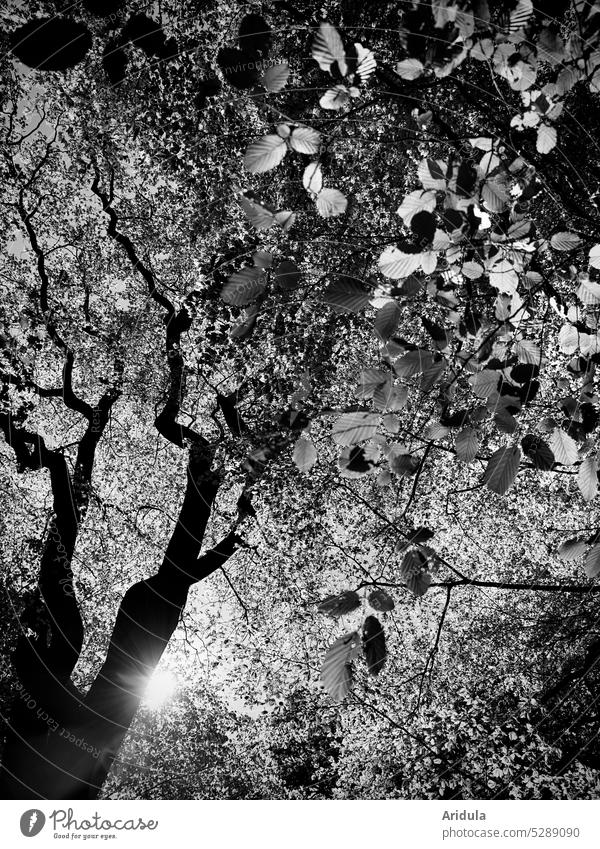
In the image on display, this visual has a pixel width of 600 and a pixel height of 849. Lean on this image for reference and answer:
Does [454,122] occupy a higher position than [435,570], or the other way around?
[454,122]

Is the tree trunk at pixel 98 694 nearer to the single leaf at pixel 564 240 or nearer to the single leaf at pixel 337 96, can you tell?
the single leaf at pixel 564 240

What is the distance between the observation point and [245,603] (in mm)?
11820

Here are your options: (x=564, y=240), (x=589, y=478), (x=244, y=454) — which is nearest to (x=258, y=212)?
(x=564, y=240)

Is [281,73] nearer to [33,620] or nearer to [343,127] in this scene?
[343,127]

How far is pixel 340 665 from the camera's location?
5.92ft

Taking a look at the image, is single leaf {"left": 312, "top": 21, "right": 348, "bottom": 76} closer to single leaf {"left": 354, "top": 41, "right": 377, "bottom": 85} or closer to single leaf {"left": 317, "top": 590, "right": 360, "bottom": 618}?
single leaf {"left": 354, "top": 41, "right": 377, "bottom": 85}

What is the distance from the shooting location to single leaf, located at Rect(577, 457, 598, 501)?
2.64 metres

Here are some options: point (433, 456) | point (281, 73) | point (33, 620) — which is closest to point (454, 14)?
point (281, 73)

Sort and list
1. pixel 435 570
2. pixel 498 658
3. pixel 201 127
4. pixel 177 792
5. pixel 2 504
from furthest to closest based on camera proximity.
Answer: pixel 177 792
pixel 498 658
pixel 2 504
pixel 201 127
pixel 435 570

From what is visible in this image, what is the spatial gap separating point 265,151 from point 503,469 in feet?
5.39

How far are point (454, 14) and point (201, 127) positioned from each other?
7.51 m

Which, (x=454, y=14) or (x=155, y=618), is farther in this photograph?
(x=155, y=618)
